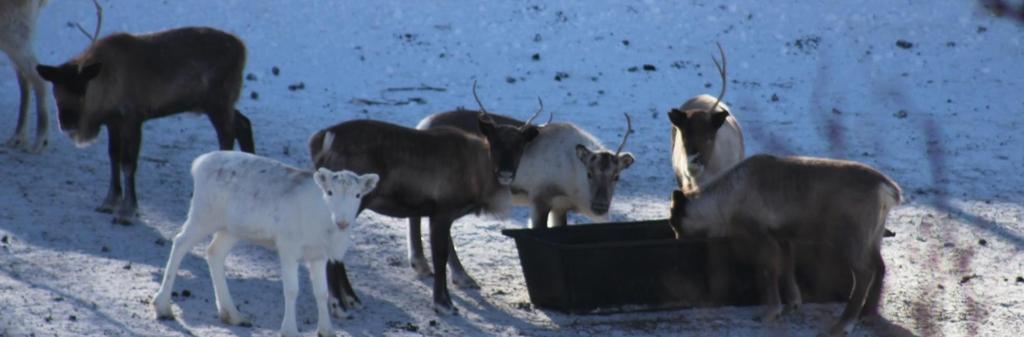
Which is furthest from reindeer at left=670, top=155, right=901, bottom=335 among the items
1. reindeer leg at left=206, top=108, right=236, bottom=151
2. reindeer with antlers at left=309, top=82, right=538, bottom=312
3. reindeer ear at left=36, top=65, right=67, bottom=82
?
reindeer ear at left=36, top=65, right=67, bottom=82

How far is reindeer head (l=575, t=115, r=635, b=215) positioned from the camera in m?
8.43

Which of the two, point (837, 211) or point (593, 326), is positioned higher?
point (837, 211)

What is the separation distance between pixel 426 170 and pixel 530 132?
94 cm

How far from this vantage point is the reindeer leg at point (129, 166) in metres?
9.10

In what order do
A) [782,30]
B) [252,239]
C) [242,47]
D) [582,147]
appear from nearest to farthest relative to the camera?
[252,239] → [582,147] → [242,47] → [782,30]

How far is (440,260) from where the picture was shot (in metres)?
7.67

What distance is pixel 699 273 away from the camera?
25.5 ft

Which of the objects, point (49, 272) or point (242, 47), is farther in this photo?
point (242, 47)

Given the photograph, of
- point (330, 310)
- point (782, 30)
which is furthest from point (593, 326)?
point (782, 30)

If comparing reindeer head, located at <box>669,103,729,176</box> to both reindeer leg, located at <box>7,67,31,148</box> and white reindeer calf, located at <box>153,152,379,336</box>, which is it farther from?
reindeer leg, located at <box>7,67,31,148</box>

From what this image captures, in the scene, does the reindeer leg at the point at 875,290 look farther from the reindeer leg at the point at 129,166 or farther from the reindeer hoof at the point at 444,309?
the reindeer leg at the point at 129,166

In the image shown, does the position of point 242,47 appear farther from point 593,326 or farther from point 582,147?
point 593,326

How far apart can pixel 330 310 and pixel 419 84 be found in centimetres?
666

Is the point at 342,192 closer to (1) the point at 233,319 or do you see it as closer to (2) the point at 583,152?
(1) the point at 233,319
